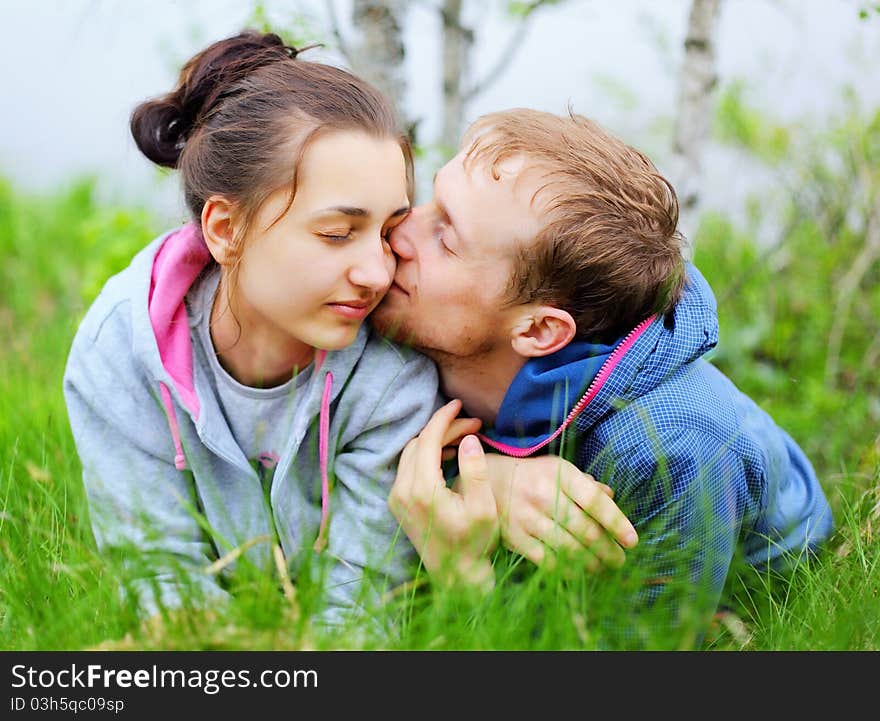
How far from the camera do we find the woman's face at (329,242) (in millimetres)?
2279

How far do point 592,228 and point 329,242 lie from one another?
0.62 meters

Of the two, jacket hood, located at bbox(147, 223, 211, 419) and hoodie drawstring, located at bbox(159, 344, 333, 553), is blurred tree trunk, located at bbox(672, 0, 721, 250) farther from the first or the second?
jacket hood, located at bbox(147, 223, 211, 419)

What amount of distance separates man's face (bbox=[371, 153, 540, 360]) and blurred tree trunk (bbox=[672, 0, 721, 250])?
48.5 inches

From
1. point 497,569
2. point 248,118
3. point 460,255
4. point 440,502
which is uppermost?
point 248,118

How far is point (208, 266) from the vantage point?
8.71ft

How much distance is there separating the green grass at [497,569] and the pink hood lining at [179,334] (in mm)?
309

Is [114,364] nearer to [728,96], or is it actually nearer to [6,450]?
[6,450]

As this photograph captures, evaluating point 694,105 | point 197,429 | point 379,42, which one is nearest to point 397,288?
point 197,429

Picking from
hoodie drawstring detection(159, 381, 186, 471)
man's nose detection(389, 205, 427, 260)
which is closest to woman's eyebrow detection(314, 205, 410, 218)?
man's nose detection(389, 205, 427, 260)

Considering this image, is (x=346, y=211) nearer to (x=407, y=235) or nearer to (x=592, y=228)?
(x=407, y=235)

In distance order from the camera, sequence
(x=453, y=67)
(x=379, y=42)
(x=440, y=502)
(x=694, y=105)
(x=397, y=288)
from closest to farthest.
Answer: (x=440, y=502) < (x=397, y=288) < (x=379, y=42) < (x=694, y=105) < (x=453, y=67)

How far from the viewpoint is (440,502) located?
7.81 ft

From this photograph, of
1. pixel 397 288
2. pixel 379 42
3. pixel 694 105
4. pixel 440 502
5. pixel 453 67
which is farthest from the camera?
pixel 453 67
